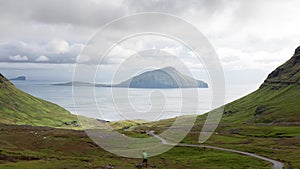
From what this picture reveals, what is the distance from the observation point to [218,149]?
131 metres

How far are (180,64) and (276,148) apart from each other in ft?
341

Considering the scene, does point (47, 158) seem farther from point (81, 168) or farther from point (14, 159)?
point (81, 168)

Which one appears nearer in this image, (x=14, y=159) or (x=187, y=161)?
(x=14, y=159)

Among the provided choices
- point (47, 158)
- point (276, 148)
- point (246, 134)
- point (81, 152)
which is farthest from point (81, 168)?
point (246, 134)

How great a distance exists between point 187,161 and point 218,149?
25.1m

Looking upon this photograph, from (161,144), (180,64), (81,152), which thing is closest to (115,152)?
(81,152)

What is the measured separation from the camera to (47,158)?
103 meters

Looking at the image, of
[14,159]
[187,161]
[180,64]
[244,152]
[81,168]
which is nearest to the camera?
[180,64]

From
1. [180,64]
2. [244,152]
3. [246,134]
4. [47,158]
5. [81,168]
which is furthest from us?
[246,134]

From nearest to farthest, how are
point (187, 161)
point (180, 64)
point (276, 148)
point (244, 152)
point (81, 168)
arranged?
point (180, 64)
point (81, 168)
point (187, 161)
point (244, 152)
point (276, 148)

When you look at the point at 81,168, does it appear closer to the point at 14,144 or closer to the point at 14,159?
the point at 14,159

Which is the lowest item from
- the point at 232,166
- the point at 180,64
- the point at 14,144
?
the point at 232,166

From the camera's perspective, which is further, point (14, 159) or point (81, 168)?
point (14, 159)

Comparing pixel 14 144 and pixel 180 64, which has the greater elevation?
pixel 180 64
